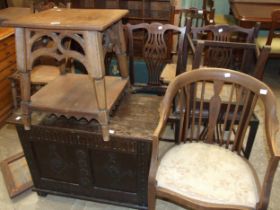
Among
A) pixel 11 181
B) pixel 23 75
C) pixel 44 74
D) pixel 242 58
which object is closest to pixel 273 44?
pixel 242 58

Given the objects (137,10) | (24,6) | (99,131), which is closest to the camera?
(99,131)

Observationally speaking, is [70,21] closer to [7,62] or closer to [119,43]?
[119,43]

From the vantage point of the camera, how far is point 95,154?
58.2 inches

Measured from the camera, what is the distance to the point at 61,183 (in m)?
1.64

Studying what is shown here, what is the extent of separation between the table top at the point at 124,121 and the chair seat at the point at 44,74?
0.74 metres

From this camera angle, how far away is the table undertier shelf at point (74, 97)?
4.53 feet

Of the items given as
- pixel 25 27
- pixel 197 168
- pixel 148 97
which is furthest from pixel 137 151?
pixel 25 27

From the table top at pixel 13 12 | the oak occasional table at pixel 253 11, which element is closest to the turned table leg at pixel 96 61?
the table top at pixel 13 12

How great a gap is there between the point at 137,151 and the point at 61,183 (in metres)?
0.57

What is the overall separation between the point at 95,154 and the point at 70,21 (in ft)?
2.30

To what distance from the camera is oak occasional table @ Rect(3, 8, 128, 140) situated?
1179mm

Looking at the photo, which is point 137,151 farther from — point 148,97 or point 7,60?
point 7,60

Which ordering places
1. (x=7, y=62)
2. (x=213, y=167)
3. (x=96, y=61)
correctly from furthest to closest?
(x=7, y=62), (x=213, y=167), (x=96, y=61)

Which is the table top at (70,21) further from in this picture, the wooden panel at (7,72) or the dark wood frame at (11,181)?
the wooden panel at (7,72)
